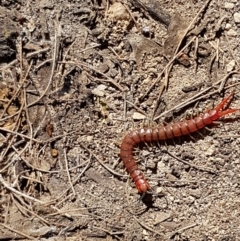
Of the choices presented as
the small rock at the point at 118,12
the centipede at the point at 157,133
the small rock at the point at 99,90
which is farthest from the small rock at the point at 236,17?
the small rock at the point at 99,90

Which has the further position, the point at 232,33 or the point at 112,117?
the point at 112,117

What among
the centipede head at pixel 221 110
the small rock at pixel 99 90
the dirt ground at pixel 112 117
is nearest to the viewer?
the centipede head at pixel 221 110

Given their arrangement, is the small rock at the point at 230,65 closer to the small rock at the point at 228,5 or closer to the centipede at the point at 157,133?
the centipede at the point at 157,133

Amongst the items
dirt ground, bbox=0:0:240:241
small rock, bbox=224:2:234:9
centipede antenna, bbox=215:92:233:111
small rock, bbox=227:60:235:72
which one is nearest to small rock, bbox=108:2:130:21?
dirt ground, bbox=0:0:240:241

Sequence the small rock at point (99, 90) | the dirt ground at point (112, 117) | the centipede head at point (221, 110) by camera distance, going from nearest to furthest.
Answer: the centipede head at point (221, 110)
the dirt ground at point (112, 117)
the small rock at point (99, 90)

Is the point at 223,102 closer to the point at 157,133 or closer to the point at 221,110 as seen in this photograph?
the point at 221,110

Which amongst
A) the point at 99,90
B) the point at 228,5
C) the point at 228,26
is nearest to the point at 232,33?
the point at 228,26
